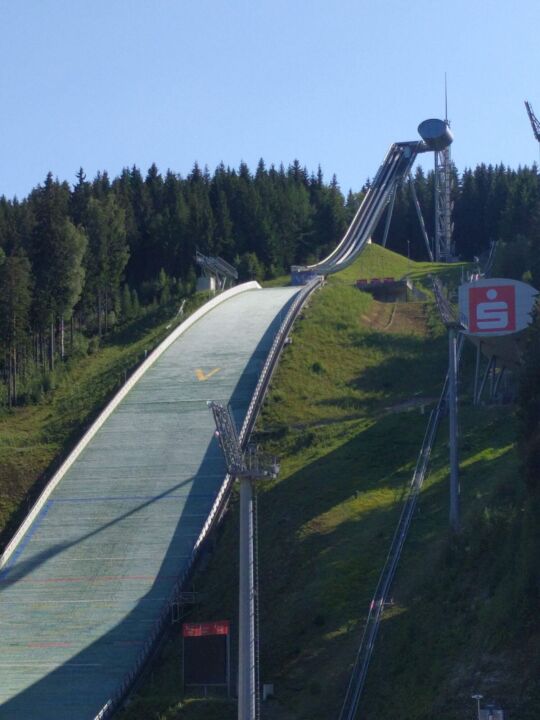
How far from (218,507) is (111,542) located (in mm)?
3129

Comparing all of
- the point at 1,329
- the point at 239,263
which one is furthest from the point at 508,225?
the point at 1,329

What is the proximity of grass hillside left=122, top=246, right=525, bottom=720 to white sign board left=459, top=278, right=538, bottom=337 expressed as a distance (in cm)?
274

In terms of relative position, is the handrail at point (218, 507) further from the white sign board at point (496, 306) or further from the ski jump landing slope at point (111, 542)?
the white sign board at point (496, 306)

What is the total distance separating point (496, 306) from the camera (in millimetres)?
42281

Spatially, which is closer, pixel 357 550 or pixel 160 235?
pixel 357 550

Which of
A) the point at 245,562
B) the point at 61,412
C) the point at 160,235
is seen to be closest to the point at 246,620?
the point at 245,562

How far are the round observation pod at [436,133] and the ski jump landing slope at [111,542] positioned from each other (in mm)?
42498

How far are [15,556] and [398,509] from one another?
10806 millimetres

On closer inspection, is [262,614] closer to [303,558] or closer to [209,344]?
[303,558]

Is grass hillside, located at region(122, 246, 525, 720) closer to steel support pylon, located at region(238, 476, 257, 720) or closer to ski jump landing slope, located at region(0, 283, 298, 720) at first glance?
ski jump landing slope, located at region(0, 283, 298, 720)

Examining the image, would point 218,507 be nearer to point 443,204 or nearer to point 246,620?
point 246,620

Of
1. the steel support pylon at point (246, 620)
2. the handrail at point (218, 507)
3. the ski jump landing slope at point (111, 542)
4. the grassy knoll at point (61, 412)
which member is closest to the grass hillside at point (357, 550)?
the handrail at point (218, 507)

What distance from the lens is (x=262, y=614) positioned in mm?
32594

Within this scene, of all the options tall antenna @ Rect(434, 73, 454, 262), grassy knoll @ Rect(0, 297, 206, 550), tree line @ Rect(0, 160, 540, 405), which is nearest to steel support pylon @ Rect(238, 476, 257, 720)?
grassy knoll @ Rect(0, 297, 206, 550)
